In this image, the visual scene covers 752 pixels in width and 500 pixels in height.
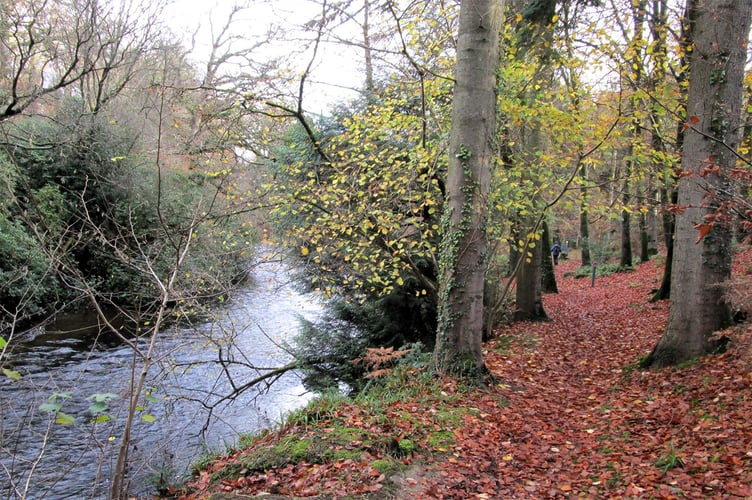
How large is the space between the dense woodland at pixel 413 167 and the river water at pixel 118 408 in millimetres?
729

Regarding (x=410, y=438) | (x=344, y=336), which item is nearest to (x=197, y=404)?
(x=344, y=336)

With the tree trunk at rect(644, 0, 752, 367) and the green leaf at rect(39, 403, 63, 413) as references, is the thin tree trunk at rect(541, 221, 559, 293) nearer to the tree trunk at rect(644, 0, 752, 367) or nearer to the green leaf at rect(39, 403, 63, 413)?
the tree trunk at rect(644, 0, 752, 367)

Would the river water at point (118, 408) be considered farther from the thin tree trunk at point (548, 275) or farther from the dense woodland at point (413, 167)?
the thin tree trunk at point (548, 275)

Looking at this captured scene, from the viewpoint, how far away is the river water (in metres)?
5.86

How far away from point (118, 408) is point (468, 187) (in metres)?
6.69

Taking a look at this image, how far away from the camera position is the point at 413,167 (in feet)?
28.3

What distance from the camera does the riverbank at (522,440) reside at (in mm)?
3941

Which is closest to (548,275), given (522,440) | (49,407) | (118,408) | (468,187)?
(468,187)

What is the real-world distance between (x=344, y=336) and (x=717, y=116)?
7.73 metres

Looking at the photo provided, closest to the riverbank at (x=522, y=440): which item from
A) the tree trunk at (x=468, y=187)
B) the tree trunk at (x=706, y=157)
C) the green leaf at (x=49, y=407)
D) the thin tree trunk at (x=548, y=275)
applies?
the tree trunk at (x=706, y=157)

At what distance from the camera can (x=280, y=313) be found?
16750 millimetres

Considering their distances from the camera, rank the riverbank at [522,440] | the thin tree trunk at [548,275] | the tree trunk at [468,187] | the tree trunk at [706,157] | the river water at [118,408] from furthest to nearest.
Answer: the thin tree trunk at [548,275], the tree trunk at [468,187], the tree trunk at [706,157], the river water at [118,408], the riverbank at [522,440]

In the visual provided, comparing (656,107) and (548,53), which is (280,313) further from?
(656,107)

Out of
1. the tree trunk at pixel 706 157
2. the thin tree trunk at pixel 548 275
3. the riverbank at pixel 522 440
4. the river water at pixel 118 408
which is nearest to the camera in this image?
the riverbank at pixel 522 440
